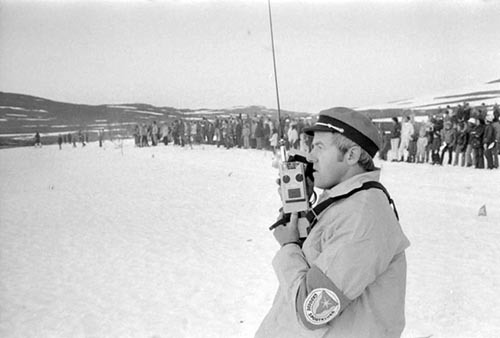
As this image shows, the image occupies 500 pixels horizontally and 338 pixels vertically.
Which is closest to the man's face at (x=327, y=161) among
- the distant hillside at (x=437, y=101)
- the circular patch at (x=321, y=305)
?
the circular patch at (x=321, y=305)

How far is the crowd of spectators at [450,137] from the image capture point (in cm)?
639

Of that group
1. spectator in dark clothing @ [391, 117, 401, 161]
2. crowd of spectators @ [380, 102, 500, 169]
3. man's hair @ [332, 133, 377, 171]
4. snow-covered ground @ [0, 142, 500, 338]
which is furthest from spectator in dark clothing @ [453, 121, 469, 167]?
man's hair @ [332, 133, 377, 171]

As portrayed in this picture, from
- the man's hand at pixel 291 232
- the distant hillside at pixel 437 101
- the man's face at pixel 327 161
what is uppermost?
the distant hillside at pixel 437 101

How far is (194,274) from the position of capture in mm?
3195

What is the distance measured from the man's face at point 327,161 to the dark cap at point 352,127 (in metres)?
0.02

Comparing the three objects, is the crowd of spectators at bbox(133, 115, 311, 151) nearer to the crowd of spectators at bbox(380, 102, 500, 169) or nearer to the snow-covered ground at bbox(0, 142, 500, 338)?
the snow-covered ground at bbox(0, 142, 500, 338)

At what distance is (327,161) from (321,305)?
25 centimetres

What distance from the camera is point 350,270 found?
0.69m

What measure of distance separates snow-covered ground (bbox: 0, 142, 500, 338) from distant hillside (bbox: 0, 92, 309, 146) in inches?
9.4

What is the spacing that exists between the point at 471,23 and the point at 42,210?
4.51 meters

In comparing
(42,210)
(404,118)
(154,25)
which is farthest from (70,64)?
(404,118)

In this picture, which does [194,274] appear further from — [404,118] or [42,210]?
[404,118]

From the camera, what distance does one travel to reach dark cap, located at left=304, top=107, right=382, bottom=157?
788 mm

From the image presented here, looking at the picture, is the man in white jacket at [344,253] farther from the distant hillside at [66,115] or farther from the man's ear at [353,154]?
the distant hillside at [66,115]
